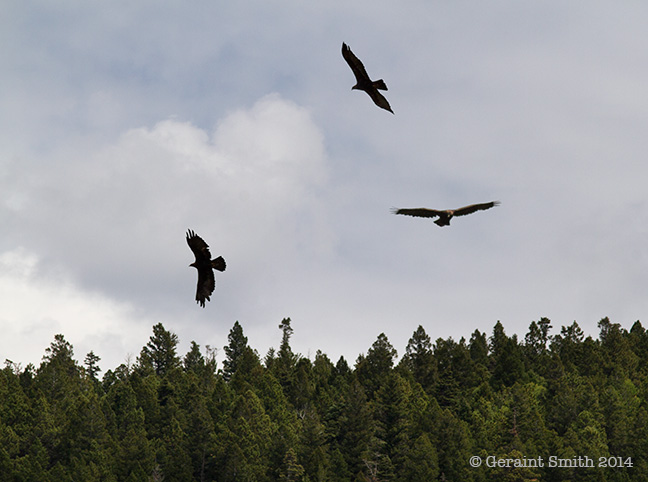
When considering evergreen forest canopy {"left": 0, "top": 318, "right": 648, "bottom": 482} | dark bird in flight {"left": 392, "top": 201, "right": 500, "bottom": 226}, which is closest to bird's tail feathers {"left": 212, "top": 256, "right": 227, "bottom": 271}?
dark bird in flight {"left": 392, "top": 201, "right": 500, "bottom": 226}

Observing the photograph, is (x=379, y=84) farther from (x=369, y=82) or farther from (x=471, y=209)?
(x=471, y=209)

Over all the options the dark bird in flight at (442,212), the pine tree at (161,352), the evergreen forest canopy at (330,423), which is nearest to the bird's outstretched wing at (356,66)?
the dark bird in flight at (442,212)

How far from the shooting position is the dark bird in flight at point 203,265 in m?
31.4

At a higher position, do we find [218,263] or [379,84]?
[379,84]

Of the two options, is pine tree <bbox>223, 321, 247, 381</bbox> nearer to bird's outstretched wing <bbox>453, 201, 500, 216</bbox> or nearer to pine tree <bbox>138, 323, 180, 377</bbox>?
pine tree <bbox>138, 323, 180, 377</bbox>

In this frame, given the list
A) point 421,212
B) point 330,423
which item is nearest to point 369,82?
point 421,212

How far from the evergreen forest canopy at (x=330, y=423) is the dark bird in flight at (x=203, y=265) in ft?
206

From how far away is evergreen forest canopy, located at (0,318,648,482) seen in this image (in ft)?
318

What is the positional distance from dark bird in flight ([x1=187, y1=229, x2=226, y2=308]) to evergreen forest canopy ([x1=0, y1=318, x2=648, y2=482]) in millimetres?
62771

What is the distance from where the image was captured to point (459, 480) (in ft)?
312

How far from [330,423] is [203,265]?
8067cm

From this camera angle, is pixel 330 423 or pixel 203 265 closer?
pixel 203 265

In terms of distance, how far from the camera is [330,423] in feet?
361

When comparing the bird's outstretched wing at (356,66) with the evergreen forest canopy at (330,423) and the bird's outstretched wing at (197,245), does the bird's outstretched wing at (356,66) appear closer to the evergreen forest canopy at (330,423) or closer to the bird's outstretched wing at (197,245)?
the bird's outstretched wing at (197,245)
